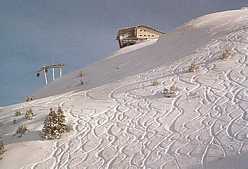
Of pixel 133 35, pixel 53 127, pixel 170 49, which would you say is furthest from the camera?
pixel 133 35

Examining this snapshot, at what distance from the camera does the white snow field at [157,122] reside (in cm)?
797

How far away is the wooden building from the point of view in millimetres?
39094

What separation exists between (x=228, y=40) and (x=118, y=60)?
27.7 ft

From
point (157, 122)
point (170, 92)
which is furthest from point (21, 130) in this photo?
point (170, 92)

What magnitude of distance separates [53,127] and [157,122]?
2577 millimetres

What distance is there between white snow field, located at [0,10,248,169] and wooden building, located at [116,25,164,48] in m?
23.6

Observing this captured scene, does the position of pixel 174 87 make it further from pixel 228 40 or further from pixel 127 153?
pixel 228 40

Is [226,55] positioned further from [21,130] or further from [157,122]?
[21,130]

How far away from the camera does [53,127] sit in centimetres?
1033

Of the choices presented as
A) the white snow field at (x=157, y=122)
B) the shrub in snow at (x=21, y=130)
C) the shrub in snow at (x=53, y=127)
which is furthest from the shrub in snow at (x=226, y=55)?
the shrub in snow at (x=21, y=130)

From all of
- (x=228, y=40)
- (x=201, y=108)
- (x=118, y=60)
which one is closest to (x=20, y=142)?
(x=201, y=108)

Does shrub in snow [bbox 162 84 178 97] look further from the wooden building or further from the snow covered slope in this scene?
the wooden building

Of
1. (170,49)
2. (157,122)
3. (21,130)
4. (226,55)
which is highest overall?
(170,49)

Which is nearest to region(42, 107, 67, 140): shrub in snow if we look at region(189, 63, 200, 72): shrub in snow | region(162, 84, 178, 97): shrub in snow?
region(162, 84, 178, 97): shrub in snow
